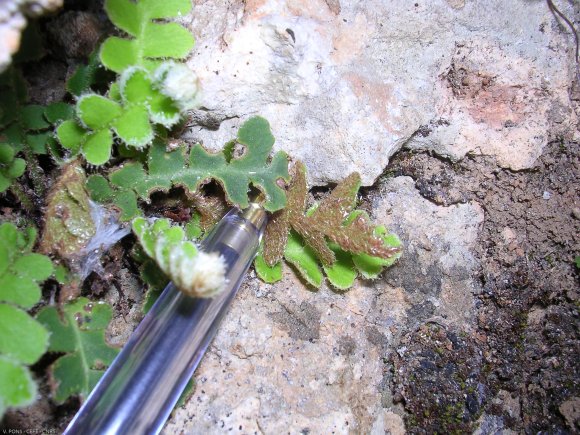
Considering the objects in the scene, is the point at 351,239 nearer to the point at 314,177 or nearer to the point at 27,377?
the point at 314,177

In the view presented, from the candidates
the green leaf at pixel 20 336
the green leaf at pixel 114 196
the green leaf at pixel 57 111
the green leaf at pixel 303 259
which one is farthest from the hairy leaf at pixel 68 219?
the green leaf at pixel 303 259

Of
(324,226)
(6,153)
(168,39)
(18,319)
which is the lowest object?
(324,226)

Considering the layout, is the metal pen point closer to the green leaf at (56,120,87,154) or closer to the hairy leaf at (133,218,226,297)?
the hairy leaf at (133,218,226,297)

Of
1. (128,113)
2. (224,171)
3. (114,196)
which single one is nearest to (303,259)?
(224,171)

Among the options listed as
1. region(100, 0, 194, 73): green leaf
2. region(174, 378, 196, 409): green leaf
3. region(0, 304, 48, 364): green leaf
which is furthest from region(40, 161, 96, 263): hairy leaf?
region(174, 378, 196, 409): green leaf

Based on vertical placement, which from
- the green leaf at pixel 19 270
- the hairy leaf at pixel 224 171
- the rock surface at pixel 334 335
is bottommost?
the rock surface at pixel 334 335

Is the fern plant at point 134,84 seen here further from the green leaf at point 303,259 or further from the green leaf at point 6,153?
the green leaf at point 303,259

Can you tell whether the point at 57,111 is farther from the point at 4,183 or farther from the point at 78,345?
the point at 78,345
